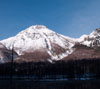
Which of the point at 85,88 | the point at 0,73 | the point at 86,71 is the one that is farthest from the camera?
the point at 86,71

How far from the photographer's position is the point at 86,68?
4166 inches

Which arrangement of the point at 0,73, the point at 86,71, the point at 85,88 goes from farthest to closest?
1. the point at 86,71
2. the point at 0,73
3. the point at 85,88

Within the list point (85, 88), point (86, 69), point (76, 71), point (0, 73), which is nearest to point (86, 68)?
point (86, 69)

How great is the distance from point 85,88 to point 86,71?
7457 cm

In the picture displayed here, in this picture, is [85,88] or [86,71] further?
[86,71]

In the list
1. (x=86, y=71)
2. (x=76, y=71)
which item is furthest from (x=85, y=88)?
(x=86, y=71)

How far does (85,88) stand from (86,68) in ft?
263

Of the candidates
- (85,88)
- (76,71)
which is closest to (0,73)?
(76,71)

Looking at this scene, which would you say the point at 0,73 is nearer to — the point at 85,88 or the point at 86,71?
the point at 86,71

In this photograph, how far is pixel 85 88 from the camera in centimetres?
2778

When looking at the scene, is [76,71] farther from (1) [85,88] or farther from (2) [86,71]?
(1) [85,88]

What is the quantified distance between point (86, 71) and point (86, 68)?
5764 millimetres

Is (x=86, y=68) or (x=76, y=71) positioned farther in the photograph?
(x=86, y=68)

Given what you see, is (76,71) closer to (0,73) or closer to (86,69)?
(86,69)
